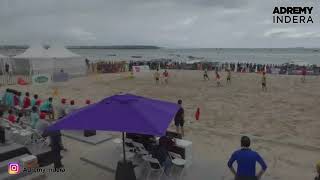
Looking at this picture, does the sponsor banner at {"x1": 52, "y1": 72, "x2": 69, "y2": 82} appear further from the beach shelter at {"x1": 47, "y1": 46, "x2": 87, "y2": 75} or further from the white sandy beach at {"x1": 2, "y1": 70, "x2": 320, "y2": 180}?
the beach shelter at {"x1": 47, "y1": 46, "x2": 87, "y2": 75}

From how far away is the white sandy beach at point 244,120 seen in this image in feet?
25.4

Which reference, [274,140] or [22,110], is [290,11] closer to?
[274,140]

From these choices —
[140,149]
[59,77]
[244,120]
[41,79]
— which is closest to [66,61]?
[59,77]

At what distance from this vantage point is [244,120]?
12.3 meters

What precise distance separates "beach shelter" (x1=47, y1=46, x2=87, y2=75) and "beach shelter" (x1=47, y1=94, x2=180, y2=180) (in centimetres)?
2138

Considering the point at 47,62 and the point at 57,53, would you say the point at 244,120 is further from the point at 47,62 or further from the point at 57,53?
the point at 57,53

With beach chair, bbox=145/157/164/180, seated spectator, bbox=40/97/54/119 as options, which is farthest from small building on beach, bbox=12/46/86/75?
beach chair, bbox=145/157/164/180

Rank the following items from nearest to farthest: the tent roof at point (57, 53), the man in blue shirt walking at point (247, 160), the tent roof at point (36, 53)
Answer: the man in blue shirt walking at point (247, 160) < the tent roof at point (36, 53) < the tent roof at point (57, 53)

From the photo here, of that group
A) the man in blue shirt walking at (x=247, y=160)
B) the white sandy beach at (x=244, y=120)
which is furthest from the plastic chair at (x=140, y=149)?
the man in blue shirt walking at (x=247, y=160)

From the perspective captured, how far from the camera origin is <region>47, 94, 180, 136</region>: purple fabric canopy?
5176mm

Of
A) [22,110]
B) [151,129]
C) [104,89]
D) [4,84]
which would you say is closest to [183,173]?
[151,129]

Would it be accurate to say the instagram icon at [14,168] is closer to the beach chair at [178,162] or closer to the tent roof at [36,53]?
the beach chair at [178,162]

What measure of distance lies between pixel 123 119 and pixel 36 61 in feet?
73.8

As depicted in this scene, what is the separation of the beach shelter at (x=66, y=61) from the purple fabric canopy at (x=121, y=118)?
2142 cm
